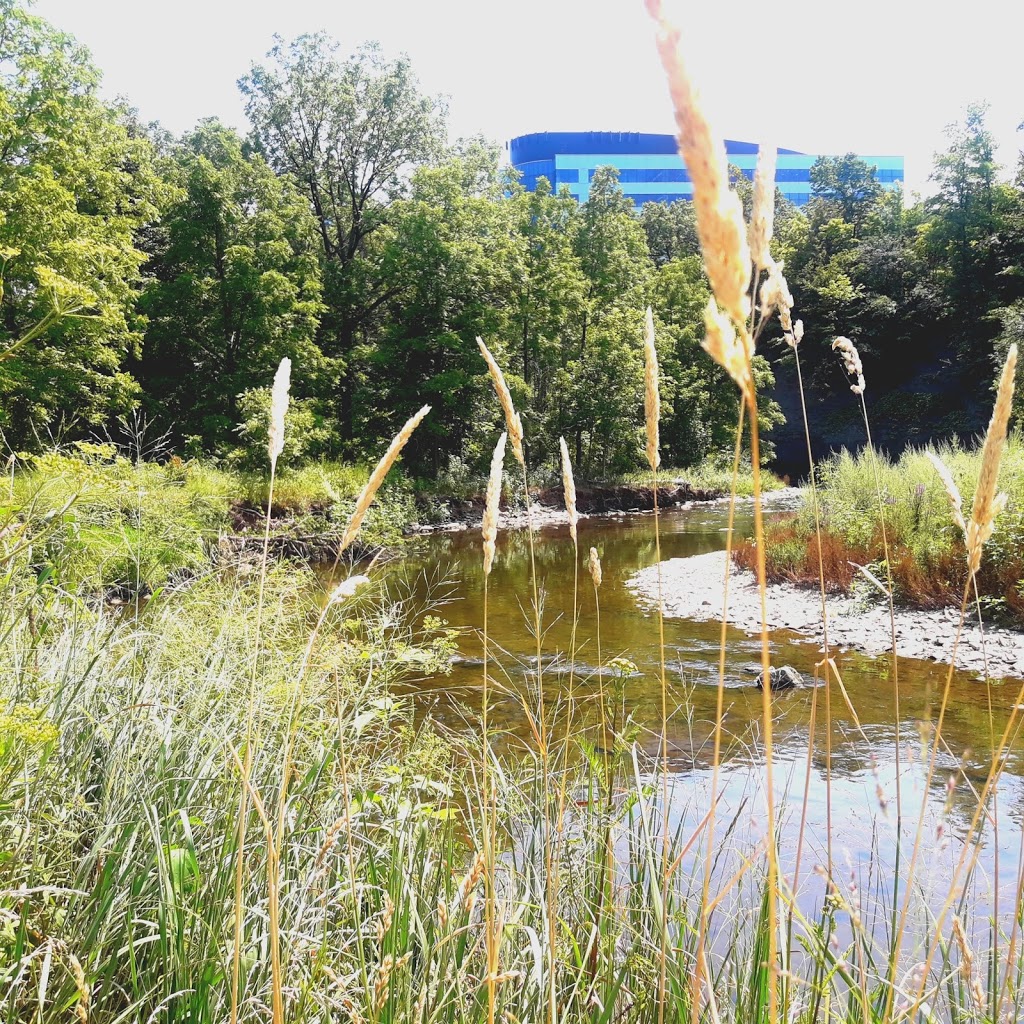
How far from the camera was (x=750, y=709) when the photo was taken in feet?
22.5

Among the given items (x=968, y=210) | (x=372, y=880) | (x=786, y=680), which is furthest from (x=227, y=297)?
(x=968, y=210)

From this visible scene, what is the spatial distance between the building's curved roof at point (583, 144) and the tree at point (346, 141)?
41962 millimetres

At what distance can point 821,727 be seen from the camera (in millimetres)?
6539

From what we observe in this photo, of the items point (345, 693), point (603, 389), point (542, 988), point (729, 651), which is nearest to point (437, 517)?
point (603, 389)

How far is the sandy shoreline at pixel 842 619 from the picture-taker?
8008 millimetres

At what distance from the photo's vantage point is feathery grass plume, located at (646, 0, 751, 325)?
577 millimetres

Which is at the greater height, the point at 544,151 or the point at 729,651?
the point at 544,151

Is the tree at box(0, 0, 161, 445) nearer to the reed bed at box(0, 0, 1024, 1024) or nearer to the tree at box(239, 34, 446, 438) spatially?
the tree at box(239, 34, 446, 438)

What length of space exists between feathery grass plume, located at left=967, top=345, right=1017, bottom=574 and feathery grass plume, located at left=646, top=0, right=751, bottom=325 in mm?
562

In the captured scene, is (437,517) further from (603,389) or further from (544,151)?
(544,151)

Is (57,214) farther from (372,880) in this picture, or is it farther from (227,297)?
(372,880)

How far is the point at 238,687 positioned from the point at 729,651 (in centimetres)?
716

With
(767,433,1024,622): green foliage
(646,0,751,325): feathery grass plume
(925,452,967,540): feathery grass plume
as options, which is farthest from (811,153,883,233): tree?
(646,0,751,325): feathery grass plume

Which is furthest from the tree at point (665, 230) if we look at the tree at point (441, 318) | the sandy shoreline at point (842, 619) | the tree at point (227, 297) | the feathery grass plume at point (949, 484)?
the feathery grass plume at point (949, 484)
